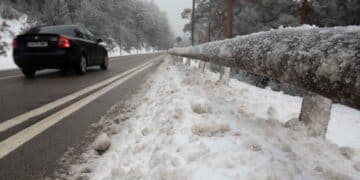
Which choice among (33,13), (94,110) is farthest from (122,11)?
(94,110)

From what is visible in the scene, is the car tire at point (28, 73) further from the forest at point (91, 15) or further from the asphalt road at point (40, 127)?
the forest at point (91, 15)

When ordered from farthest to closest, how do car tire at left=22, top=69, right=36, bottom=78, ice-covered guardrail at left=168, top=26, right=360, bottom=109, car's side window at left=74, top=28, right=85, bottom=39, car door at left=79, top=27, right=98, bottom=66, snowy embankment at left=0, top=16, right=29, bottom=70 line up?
snowy embankment at left=0, top=16, right=29, bottom=70 → car door at left=79, top=27, right=98, bottom=66 → car's side window at left=74, top=28, right=85, bottom=39 → car tire at left=22, top=69, right=36, bottom=78 → ice-covered guardrail at left=168, top=26, right=360, bottom=109

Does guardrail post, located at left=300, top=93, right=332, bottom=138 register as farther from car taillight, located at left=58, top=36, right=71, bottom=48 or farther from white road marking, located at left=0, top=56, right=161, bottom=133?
car taillight, located at left=58, top=36, right=71, bottom=48

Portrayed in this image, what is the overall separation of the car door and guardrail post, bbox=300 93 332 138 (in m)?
7.72

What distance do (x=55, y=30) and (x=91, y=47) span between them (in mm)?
1420

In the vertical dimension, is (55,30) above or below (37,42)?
above

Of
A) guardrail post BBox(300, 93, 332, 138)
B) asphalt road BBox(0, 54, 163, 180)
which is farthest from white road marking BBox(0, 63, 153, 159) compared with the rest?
guardrail post BBox(300, 93, 332, 138)

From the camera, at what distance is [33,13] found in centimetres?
2438

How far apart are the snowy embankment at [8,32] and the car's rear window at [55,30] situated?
11.2 m

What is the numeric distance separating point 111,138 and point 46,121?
0.96 metres

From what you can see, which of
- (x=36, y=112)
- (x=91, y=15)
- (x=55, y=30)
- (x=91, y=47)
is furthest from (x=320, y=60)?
(x=91, y=15)

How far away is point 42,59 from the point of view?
24.7 ft

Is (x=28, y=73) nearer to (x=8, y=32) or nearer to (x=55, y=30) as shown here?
(x=55, y=30)

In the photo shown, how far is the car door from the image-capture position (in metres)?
9.01
